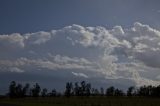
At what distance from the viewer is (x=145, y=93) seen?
7603 inches

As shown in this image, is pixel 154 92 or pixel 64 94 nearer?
pixel 154 92

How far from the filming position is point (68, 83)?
196 m

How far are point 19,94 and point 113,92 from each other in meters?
58.9

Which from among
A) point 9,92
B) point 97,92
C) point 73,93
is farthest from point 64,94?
point 9,92

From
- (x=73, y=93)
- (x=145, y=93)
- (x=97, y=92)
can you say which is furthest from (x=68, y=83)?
(x=145, y=93)

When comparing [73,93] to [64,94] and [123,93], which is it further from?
[123,93]

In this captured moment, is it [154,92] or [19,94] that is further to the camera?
[19,94]

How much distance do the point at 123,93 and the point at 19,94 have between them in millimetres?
64759

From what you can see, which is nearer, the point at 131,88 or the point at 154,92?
the point at 154,92

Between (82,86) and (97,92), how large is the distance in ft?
33.2

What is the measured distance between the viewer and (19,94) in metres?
199

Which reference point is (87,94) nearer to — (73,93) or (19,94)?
(73,93)

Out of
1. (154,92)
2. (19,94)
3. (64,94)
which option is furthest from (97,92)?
(19,94)

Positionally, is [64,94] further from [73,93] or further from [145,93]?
[145,93]
